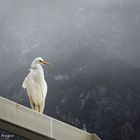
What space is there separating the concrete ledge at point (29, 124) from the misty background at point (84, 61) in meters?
36.3

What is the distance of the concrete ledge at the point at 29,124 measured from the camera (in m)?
11.0

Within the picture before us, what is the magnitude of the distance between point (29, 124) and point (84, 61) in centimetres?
4628

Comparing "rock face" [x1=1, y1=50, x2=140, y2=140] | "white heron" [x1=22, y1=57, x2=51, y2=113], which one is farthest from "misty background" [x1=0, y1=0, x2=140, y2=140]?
"white heron" [x1=22, y1=57, x2=51, y2=113]

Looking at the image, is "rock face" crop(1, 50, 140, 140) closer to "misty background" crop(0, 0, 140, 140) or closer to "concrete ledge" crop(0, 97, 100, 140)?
"misty background" crop(0, 0, 140, 140)

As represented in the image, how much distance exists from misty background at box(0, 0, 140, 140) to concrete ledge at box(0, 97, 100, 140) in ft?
119

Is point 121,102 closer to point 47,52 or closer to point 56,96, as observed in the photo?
point 56,96

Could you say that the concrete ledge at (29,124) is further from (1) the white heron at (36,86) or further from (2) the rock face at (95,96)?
(2) the rock face at (95,96)

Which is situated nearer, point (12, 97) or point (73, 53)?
point (12, 97)

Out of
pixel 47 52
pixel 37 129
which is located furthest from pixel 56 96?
pixel 37 129

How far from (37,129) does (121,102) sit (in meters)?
41.3

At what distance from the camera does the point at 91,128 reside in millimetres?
48938

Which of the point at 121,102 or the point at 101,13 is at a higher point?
the point at 101,13

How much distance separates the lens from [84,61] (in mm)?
57500

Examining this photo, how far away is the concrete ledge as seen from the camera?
11023 mm
